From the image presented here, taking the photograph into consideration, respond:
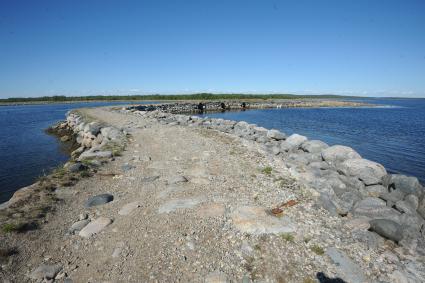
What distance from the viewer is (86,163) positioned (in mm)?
9305

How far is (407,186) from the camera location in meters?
7.93

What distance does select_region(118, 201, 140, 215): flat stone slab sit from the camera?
6067mm

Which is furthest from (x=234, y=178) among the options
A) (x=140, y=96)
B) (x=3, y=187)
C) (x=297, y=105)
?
(x=140, y=96)

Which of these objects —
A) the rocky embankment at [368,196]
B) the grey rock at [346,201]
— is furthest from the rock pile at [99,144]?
the grey rock at [346,201]

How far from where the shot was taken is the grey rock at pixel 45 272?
405cm

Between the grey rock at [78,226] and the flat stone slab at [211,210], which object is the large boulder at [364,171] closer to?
the flat stone slab at [211,210]

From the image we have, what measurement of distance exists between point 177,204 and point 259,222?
80.7 inches

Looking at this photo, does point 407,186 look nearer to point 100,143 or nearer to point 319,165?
point 319,165

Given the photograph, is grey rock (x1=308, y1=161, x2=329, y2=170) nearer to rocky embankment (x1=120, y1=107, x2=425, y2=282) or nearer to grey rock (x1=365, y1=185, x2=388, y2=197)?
rocky embankment (x1=120, y1=107, x2=425, y2=282)

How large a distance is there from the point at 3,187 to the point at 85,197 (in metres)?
7.98

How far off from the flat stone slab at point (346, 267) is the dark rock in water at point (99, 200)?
16.8 feet

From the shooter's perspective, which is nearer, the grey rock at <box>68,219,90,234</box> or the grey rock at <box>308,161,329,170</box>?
the grey rock at <box>68,219,90,234</box>

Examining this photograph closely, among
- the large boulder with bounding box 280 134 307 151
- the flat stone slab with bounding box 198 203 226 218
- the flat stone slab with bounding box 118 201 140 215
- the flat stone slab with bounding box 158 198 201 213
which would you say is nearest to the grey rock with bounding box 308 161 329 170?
the large boulder with bounding box 280 134 307 151

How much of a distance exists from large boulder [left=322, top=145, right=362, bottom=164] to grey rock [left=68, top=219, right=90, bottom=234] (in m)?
9.33
